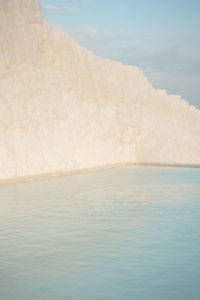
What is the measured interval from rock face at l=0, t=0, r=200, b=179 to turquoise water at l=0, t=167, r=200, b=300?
5405 millimetres

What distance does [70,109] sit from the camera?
19234 mm

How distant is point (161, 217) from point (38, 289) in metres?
3.93

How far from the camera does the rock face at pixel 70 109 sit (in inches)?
618

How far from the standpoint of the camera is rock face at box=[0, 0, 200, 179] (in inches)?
618

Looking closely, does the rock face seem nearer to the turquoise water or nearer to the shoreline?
the shoreline

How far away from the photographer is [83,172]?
56.3 feet

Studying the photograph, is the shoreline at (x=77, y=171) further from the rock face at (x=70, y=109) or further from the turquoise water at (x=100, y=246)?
the turquoise water at (x=100, y=246)

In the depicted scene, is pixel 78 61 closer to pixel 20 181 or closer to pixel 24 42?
pixel 24 42

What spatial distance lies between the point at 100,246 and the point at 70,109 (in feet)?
46.2

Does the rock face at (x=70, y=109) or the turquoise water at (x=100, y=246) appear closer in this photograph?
the turquoise water at (x=100, y=246)

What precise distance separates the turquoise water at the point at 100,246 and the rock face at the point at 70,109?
17.7 ft

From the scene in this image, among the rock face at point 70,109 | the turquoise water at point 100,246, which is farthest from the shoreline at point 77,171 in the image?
the turquoise water at point 100,246

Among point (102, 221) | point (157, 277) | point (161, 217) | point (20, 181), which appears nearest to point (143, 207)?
point (161, 217)

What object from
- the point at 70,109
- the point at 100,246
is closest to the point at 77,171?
the point at 70,109
